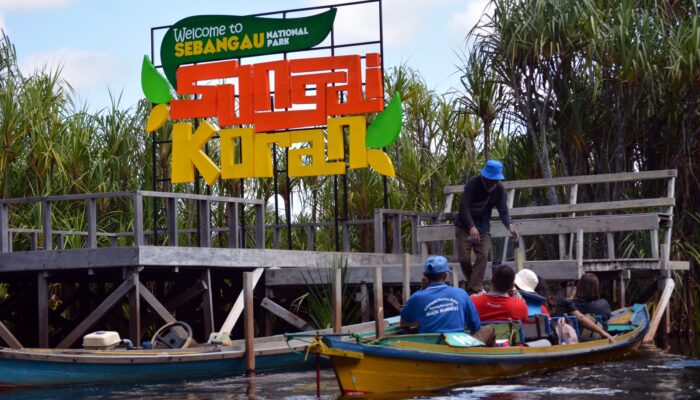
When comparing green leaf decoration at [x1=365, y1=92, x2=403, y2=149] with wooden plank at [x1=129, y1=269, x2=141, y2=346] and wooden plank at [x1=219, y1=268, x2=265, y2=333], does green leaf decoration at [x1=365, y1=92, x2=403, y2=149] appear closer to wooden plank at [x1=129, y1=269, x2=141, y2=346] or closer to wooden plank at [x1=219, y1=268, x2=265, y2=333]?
wooden plank at [x1=219, y1=268, x2=265, y2=333]

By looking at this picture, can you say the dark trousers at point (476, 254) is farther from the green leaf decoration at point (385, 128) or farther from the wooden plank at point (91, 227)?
the green leaf decoration at point (385, 128)

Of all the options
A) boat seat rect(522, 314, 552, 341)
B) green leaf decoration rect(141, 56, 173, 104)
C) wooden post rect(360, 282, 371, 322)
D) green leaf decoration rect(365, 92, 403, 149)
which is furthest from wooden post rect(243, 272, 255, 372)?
green leaf decoration rect(141, 56, 173, 104)

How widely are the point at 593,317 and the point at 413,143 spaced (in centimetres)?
1188

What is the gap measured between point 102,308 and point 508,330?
609 cm

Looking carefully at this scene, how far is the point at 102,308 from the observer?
18094 millimetres

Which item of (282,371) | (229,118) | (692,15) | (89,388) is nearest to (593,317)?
(282,371)

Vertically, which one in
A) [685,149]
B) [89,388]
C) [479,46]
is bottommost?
[89,388]

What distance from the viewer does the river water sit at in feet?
43.4

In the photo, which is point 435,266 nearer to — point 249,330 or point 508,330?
point 508,330

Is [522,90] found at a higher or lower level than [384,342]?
higher

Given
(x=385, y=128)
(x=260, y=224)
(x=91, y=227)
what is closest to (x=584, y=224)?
(x=260, y=224)

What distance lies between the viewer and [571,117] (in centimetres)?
2227

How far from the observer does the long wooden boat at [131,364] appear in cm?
1516

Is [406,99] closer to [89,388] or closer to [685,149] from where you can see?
[685,149]
